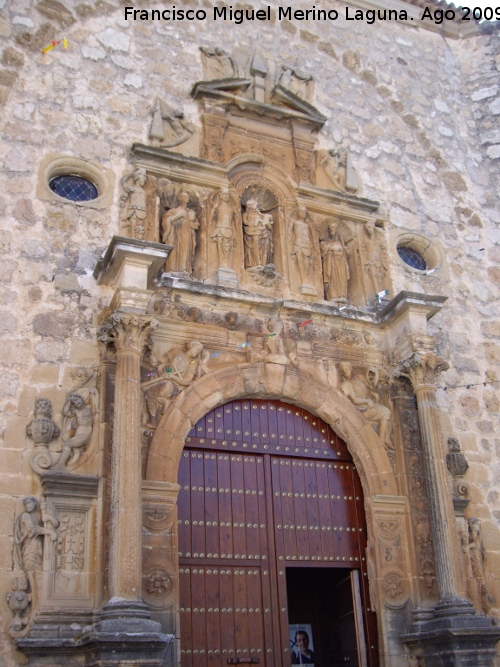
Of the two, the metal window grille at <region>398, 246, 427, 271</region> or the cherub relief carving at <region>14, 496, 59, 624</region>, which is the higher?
the metal window grille at <region>398, 246, 427, 271</region>

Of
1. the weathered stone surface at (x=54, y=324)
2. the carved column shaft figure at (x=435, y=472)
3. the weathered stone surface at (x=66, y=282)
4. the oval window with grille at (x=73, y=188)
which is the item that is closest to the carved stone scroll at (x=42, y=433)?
the weathered stone surface at (x=54, y=324)

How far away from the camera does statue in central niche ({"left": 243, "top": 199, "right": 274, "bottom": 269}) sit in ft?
30.5

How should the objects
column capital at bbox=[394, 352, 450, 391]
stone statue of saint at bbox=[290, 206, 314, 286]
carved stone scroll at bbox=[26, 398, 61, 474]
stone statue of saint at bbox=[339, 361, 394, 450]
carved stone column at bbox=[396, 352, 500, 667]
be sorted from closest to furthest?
carved stone scroll at bbox=[26, 398, 61, 474] < carved stone column at bbox=[396, 352, 500, 667] < column capital at bbox=[394, 352, 450, 391] < stone statue of saint at bbox=[339, 361, 394, 450] < stone statue of saint at bbox=[290, 206, 314, 286]

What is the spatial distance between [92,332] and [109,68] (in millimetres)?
3420

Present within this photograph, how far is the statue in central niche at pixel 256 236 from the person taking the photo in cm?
929

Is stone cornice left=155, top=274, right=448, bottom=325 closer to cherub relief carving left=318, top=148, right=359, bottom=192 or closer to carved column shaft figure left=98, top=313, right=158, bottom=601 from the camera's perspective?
carved column shaft figure left=98, top=313, right=158, bottom=601

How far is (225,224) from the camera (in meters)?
9.18

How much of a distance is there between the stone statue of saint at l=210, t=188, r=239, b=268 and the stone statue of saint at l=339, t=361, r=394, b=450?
5.70ft

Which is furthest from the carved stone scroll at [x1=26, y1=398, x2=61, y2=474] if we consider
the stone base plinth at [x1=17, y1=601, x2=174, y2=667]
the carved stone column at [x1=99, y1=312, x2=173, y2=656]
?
the stone base plinth at [x1=17, y1=601, x2=174, y2=667]

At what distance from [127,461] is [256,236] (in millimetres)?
3348

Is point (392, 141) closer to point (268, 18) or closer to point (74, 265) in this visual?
point (268, 18)

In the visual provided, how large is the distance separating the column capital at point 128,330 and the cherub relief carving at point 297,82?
4320 mm

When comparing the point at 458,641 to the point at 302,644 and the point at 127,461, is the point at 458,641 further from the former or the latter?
the point at 127,461

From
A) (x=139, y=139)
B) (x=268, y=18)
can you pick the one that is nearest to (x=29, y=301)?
(x=139, y=139)
